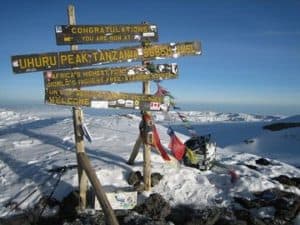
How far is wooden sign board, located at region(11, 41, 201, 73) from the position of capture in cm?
798

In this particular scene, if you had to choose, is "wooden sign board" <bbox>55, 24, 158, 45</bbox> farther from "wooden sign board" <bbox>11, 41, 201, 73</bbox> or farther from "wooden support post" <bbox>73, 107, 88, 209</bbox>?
"wooden support post" <bbox>73, 107, 88, 209</bbox>

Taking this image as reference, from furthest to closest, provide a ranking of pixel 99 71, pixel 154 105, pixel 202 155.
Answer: pixel 202 155 → pixel 154 105 → pixel 99 71

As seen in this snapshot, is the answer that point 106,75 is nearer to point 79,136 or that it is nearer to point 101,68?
point 101,68

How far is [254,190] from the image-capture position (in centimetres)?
988

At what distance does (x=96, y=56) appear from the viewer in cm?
869

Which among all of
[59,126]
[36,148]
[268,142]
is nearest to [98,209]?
[36,148]

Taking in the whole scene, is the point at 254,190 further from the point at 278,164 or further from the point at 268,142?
the point at 268,142

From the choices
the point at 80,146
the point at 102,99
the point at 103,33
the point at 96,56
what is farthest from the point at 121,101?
the point at 103,33

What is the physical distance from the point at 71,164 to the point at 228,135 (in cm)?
1914

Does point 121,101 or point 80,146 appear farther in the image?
point 121,101

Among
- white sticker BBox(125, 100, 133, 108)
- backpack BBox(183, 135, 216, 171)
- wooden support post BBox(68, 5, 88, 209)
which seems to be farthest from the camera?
backpack BBox(183, 135, 216, 171)

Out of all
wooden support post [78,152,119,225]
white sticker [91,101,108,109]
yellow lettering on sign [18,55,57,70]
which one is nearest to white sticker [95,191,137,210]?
wooden support post [78,152,119,225]

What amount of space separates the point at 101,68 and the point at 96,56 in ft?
0.99

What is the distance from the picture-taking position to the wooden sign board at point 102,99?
331 inches
